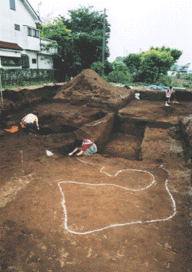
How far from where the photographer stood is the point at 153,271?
101 inches

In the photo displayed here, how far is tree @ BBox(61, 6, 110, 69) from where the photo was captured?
24195 millimetres

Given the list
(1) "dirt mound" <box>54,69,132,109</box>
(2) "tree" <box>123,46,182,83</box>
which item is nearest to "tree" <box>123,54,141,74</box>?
(2) "tree" <box>123,46,182,83</box>

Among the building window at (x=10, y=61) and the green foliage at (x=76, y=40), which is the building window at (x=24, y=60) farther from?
the green foliage at (x=76, y=40)

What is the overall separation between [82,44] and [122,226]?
2465 cm

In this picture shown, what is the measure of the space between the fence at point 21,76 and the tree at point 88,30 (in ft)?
29.1

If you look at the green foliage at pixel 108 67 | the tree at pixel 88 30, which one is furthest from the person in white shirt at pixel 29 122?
the green foliage at pixel 108 67

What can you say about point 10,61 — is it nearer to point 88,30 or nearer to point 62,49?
point 62,49

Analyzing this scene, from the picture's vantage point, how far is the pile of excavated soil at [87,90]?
1306 cm

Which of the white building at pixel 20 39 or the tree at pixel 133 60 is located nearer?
the white building at pixel 20 39

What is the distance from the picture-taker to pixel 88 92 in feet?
44.5

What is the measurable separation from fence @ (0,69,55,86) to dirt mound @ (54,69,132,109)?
8.35 ft

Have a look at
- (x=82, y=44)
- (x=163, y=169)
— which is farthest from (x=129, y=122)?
(x=82, y=44)

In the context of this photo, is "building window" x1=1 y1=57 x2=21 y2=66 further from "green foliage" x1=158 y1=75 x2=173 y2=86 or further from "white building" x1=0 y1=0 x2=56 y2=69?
"green foliage" x1=158 y1=75 x2=173 y2=86

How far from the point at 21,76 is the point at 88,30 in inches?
710
